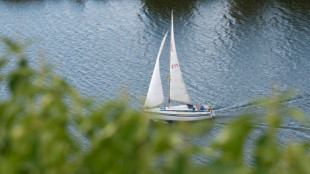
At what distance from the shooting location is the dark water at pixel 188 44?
150 feet

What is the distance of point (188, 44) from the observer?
2181 inches

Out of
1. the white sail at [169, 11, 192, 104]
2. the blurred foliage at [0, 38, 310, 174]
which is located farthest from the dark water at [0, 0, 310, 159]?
the blurred foliage at [0, 38, 310, 174]

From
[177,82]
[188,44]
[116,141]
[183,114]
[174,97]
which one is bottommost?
[183,114]

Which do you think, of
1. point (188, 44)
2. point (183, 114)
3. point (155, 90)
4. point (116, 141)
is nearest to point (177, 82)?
point (155, 90)

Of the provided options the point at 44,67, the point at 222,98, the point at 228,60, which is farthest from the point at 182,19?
the point at 44,67

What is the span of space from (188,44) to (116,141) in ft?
167

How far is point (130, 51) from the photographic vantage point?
54.5 meters

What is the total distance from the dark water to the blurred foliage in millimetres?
31217

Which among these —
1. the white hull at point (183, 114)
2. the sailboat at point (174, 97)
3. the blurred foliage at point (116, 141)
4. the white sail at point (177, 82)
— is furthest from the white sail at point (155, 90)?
the blurred foliage at point (116, 141)

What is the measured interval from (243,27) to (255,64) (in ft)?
32.1

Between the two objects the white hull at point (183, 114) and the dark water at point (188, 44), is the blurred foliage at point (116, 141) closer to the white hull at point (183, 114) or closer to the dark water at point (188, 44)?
the dark water at point (188, 44)

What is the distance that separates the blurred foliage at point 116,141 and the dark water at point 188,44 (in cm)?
3122

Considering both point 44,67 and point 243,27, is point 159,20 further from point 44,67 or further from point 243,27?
point 44,67

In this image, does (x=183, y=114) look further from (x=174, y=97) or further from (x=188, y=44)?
(x=188, y=44)
